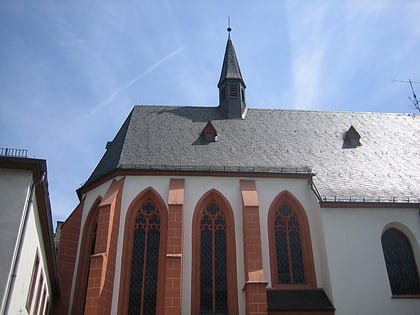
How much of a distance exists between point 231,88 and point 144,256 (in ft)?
32.0

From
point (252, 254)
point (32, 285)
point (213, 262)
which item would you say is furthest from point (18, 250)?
point (252, 254)

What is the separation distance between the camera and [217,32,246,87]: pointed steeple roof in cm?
2155

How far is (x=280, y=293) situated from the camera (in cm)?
1354

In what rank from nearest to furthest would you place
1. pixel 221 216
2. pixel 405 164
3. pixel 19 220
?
pixel 19 220
pixel 221 216
pixel 405 164

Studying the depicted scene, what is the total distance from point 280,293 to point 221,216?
3083 mm

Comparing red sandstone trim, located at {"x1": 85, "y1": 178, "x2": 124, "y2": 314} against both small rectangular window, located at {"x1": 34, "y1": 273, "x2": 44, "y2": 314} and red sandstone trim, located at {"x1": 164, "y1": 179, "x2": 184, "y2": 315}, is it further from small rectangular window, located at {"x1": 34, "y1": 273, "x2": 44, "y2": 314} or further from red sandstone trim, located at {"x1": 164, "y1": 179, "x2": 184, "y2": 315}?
red sandstone trim, located at {"x1": 164, "y1": 179, "x2": 184, "y2": 315}

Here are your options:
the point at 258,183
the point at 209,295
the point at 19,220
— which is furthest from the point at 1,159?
the point at 258,183

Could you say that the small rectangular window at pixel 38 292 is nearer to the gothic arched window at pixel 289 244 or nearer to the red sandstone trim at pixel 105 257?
the red sandstone trim at pixel 105 257

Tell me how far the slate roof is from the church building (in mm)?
75

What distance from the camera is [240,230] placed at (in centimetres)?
1445

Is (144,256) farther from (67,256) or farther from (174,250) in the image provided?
(67,256)

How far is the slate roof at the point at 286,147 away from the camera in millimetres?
15766

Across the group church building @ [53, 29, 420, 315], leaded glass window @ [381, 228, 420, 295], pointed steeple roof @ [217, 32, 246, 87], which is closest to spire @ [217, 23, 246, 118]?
pointed steeple roof @ [217, 32, 246, 87]

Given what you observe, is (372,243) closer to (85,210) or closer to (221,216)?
(221,216)
